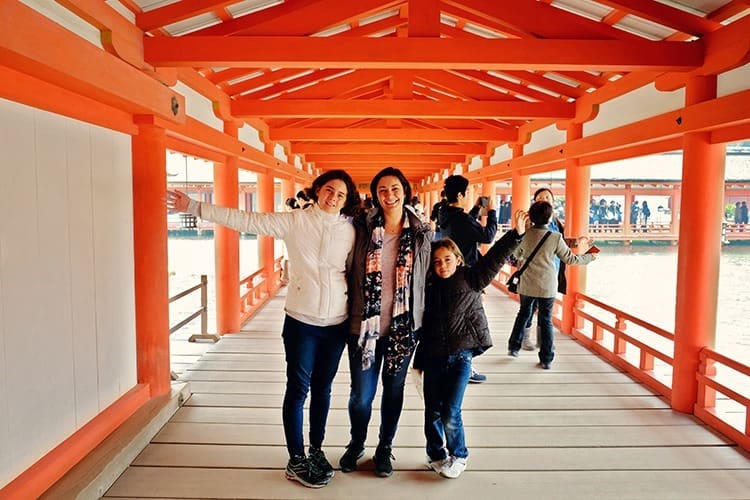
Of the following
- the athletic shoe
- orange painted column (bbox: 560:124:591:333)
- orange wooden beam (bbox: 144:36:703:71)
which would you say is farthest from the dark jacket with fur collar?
orange painted column (bbox: 560:124:591:333)

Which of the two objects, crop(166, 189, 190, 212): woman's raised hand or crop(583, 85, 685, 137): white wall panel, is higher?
crop(583, 85, 685, 137): white wall panel

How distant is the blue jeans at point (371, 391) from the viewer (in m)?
2.21

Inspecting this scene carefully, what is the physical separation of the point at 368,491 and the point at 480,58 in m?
2.27

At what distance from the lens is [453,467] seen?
2430 millimetres

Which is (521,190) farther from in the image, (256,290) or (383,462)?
(383,462)

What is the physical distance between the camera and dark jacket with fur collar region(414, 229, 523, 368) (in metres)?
2.27

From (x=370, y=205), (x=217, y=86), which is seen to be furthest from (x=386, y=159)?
(x=370, y=205)

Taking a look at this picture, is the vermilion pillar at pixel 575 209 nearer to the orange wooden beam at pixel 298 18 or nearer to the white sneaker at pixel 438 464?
the orange wooden beam at pixel 298 18

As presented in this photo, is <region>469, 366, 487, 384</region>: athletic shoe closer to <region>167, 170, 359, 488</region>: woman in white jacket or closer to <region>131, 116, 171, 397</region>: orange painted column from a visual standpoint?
<region>167, 170, 359, 488</region>: woman in white jacket

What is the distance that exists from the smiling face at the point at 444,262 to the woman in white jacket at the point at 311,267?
0.40 metres

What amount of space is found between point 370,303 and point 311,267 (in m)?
0.29

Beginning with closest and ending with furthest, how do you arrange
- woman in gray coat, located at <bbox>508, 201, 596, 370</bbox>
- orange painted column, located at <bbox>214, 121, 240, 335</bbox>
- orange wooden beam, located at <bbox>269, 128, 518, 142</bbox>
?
woman in gray coat, located at <bbox>508, 201, 596, 370</bbox> < orange painted column, located at <bbox>214, 121, 240, 335</bbox> < orange wooden beam, located at <bbox>269, 128, 518, 142</bbox>

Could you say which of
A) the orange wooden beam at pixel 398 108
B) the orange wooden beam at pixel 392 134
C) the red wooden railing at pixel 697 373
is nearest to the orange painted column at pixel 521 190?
the orange wooden beam at pixel 392 134

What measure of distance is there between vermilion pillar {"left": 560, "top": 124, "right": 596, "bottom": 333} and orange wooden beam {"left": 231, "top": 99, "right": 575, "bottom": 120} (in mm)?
403
